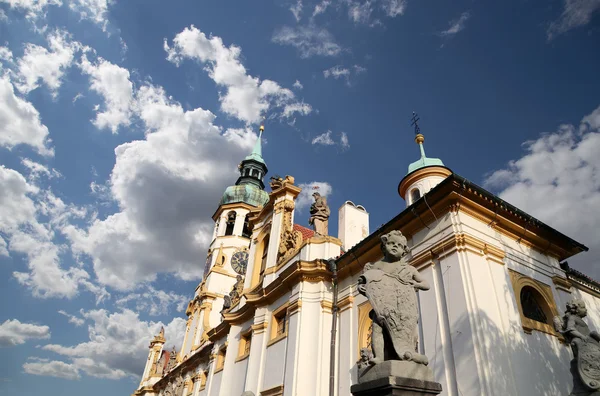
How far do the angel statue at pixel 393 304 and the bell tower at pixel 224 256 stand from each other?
23481mm

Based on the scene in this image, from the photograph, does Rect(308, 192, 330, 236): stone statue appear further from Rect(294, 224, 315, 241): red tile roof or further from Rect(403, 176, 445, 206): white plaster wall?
→ Rect(403, 176, 445, 206): white plaster wall

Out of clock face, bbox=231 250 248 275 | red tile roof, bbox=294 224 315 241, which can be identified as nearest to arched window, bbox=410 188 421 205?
red tile roof, bbox=294 224 315 241

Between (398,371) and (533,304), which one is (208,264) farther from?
(398,371)

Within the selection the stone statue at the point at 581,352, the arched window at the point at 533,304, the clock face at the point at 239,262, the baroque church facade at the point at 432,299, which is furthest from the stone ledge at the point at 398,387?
the clock face at the point at 239,262

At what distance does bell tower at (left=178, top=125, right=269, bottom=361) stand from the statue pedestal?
24228mm

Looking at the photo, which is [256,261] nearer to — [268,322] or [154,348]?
[268,322]

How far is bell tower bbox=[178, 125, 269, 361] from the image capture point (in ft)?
102

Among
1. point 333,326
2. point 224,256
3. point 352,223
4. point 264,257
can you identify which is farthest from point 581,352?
point 224,256

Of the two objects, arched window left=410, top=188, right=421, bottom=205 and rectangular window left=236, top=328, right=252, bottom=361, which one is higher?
A: arched window left=410, top=188, right=421, bottom=205

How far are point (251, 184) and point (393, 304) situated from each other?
1457 inches

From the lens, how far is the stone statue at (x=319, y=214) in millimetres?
16547

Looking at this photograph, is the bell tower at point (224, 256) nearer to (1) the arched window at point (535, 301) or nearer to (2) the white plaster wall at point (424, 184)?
(2) the white plaster wall at point (424, 184)

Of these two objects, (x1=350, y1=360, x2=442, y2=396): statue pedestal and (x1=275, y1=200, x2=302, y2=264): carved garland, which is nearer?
(x1=350, y1=360, x2=442, y2=396): statue pedestal

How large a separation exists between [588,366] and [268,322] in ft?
38.3
